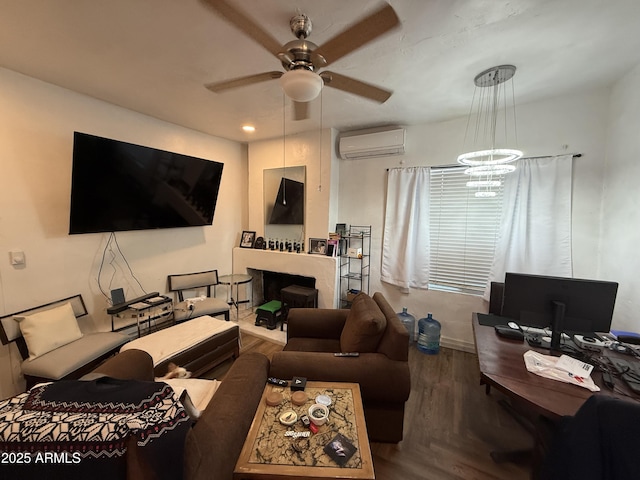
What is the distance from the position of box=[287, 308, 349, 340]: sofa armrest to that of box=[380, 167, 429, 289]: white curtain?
3.91 ft

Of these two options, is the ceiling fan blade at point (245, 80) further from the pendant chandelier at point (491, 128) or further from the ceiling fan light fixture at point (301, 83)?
the pendant chandelier at point (491, 128)

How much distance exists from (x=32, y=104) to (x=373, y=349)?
11.1ft

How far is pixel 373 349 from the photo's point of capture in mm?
1756

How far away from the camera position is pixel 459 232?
2.92 m

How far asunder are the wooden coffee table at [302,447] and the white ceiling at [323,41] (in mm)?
2130

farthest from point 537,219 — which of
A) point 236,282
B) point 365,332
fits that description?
point 236,282

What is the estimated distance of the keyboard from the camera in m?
1.21

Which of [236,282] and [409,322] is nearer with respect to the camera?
[409,322]

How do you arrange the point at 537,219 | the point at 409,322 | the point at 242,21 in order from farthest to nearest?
1. the point at 409,322
2. the point at 537,219
3. the point at 242,21

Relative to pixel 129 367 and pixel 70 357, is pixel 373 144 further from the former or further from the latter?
pixel 70 357

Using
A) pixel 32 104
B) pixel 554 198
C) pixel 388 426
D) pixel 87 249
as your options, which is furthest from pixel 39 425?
pixel 554 198

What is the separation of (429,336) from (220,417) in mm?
2479

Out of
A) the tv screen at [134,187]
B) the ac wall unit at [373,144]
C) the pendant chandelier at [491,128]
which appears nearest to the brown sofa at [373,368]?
the pendant chandelier at [491,128]

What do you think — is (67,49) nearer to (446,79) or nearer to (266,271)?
(446,79)
